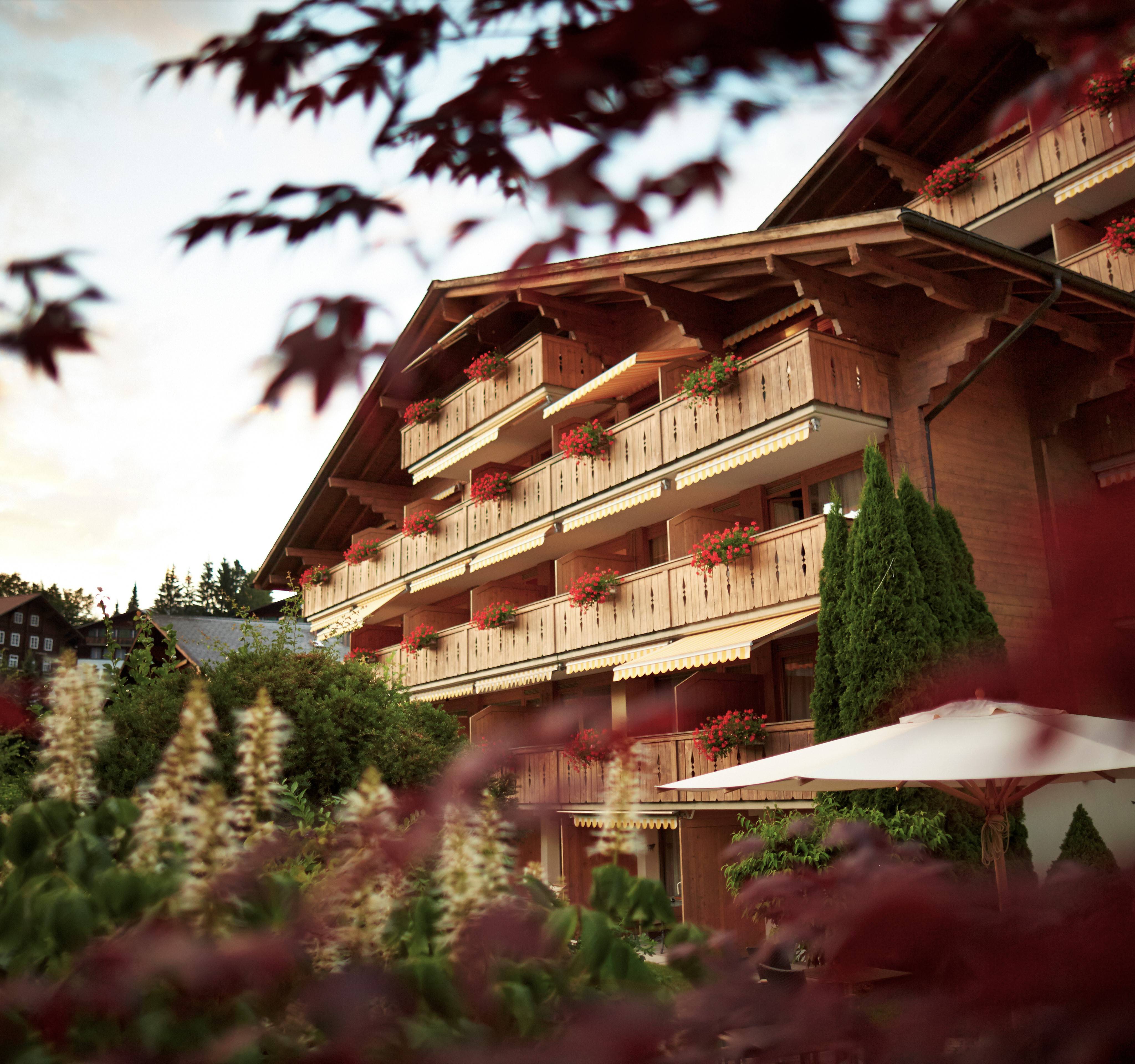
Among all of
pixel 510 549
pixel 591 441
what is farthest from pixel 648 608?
pixel 510 549

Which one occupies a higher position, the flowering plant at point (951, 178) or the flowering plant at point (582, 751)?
the flowering plant at point (951, 178)

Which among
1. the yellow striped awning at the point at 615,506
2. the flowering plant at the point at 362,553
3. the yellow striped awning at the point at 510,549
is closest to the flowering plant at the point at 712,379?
the yellow striped awning at the point at 615,506

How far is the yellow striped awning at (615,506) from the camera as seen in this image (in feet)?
57.2

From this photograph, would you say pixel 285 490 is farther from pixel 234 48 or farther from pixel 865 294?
pixel 865 294

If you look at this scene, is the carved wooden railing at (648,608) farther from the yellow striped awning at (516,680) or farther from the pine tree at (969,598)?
the pine tree at (969,598)

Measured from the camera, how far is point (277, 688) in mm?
12406

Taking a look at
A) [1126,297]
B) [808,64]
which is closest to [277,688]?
[808,64]

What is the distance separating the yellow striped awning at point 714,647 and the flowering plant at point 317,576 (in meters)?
14.8

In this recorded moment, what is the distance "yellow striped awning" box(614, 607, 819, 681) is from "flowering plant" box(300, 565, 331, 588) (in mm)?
14756

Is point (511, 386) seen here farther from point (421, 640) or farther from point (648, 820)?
point (648, 820)

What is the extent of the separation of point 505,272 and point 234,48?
930mm

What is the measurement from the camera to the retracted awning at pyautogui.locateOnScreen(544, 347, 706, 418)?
17.5 metres

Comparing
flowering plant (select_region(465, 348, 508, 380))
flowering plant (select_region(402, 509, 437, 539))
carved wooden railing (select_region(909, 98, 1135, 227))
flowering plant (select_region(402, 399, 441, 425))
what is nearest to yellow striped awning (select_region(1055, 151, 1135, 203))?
carved wooden railing (select_region(909, 98, 1135, 227))

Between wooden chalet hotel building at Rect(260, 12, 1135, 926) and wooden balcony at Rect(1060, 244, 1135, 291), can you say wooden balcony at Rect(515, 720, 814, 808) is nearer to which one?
wooden chalet hotel building at Rect(260, 12, 1135, 926)
